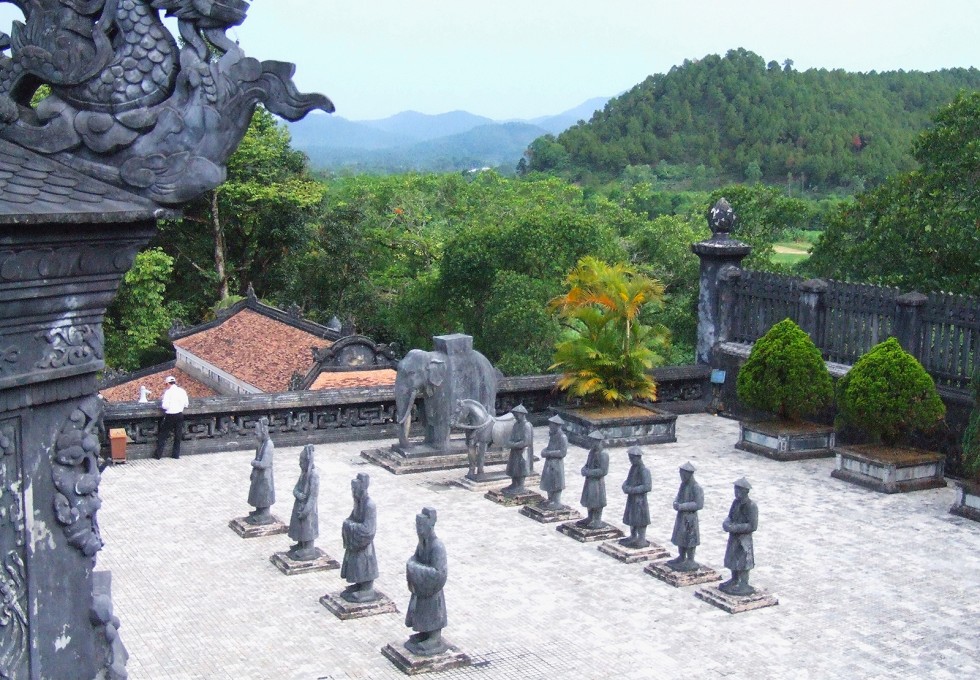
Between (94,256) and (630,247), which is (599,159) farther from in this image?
(94,256)

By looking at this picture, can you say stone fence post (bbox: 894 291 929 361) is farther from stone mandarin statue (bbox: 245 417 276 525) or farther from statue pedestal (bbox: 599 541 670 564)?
stone mandarin statue (bbox: 245 417 276 525)

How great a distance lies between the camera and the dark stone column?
15.4ft

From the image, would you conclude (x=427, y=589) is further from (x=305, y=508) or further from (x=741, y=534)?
(x=741, y=534)

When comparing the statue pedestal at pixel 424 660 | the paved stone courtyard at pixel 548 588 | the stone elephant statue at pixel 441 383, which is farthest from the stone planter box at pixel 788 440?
the statue pedestal at pixel 424 660

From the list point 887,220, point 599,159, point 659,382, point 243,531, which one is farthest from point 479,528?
point 599,159

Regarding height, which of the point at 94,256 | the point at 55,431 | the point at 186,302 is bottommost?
the point at 186,302

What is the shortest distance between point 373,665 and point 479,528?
12.4 ft

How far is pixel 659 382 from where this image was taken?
1870 cm

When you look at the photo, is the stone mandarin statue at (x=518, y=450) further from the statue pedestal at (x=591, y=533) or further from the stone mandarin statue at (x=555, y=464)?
the statue pedestal at (x=591, y=533)

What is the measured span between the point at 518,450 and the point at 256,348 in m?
14.4

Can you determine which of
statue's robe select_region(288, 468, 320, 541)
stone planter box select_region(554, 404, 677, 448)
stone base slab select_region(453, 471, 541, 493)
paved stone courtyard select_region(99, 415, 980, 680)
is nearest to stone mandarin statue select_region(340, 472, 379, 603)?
paved stone courtyard select_region(99, 415, 980, 680)

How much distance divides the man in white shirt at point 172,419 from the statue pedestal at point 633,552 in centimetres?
614

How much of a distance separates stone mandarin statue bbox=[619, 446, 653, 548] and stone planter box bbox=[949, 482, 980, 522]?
13.5 feet

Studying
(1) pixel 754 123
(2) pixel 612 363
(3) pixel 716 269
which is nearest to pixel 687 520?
(2) pixel 612 363
